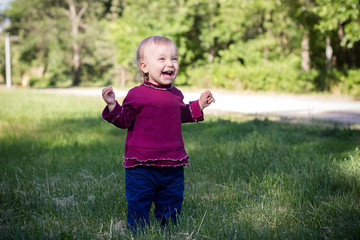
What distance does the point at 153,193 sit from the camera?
2844 mm

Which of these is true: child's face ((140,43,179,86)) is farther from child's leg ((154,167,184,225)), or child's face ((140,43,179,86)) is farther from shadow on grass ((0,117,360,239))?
shadow on grass ((0,117,360,239))

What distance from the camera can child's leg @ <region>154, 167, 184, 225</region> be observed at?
2.84m

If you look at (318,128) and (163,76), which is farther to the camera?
(318,128)

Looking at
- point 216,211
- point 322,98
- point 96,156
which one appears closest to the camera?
point 216,211

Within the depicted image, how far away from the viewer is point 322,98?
49.3 ft

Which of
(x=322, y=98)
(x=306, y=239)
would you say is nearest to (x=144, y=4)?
(x=322, y=98)

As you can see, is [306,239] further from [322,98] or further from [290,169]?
[322,98]

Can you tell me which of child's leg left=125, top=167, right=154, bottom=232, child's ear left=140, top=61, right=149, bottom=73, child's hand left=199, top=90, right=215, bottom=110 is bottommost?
child's leg left=125, top=167, right=154, bottom=232

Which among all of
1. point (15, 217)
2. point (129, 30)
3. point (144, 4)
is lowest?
point (15, 217)

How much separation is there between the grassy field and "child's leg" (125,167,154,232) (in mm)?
142

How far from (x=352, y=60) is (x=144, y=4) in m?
14.3

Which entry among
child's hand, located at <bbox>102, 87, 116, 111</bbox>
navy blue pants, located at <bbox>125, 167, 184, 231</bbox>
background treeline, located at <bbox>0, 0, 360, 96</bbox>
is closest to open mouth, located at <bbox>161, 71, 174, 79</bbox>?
child's hand, located at <bbox>102, 87, 116, 111</bbox>

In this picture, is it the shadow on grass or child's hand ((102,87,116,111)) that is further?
the shadow on grass

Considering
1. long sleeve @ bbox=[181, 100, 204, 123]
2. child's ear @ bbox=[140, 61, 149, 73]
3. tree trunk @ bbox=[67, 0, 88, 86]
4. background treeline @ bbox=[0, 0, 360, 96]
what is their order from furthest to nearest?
tree trunk @ bbox=[67, 0, 88, 86], background treeline @ bbox=[0, 0, 360, 96], long sleeve @ bbox=[181, 100, 204, 123], child's ear @ bbox=[140, 61, 149, 73]
